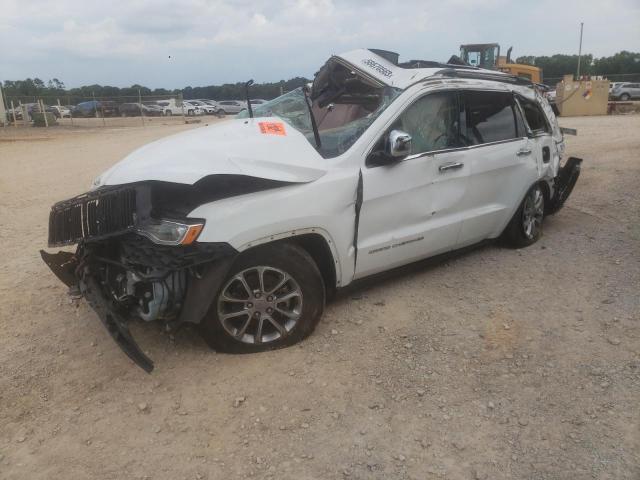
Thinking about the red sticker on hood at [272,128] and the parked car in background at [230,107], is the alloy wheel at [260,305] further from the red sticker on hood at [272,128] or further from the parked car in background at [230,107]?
the parked car in background at [230,107]

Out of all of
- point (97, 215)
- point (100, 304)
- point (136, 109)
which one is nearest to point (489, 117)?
point (97, 215)

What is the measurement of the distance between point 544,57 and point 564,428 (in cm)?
8175

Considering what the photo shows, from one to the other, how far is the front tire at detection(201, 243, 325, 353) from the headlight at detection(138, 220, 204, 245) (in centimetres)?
33

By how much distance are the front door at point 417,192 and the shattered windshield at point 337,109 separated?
22cm

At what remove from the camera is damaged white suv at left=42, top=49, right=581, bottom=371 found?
10.2 ft

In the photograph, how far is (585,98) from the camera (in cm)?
2392

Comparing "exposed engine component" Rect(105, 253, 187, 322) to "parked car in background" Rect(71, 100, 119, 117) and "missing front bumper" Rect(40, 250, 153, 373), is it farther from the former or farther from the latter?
"parked car in background" Rect(71, 100, 119, 117)

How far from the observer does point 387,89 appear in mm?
4016

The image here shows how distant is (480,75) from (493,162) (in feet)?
2.60

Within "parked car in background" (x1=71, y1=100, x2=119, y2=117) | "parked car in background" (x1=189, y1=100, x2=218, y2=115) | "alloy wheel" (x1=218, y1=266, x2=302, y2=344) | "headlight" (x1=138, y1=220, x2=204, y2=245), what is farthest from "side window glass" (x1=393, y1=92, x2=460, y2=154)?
"parked car in background" (x1=189, y1=100, x2=218, y2=115)

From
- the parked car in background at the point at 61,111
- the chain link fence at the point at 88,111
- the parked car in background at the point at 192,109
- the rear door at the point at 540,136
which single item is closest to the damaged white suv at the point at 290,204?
the rear door at the point at 540,136

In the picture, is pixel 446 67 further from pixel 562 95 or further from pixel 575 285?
pixel 562 95

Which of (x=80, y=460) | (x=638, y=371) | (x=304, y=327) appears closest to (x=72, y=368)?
(x=80, y=460)

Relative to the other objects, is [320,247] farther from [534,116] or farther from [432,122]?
[534,116]
